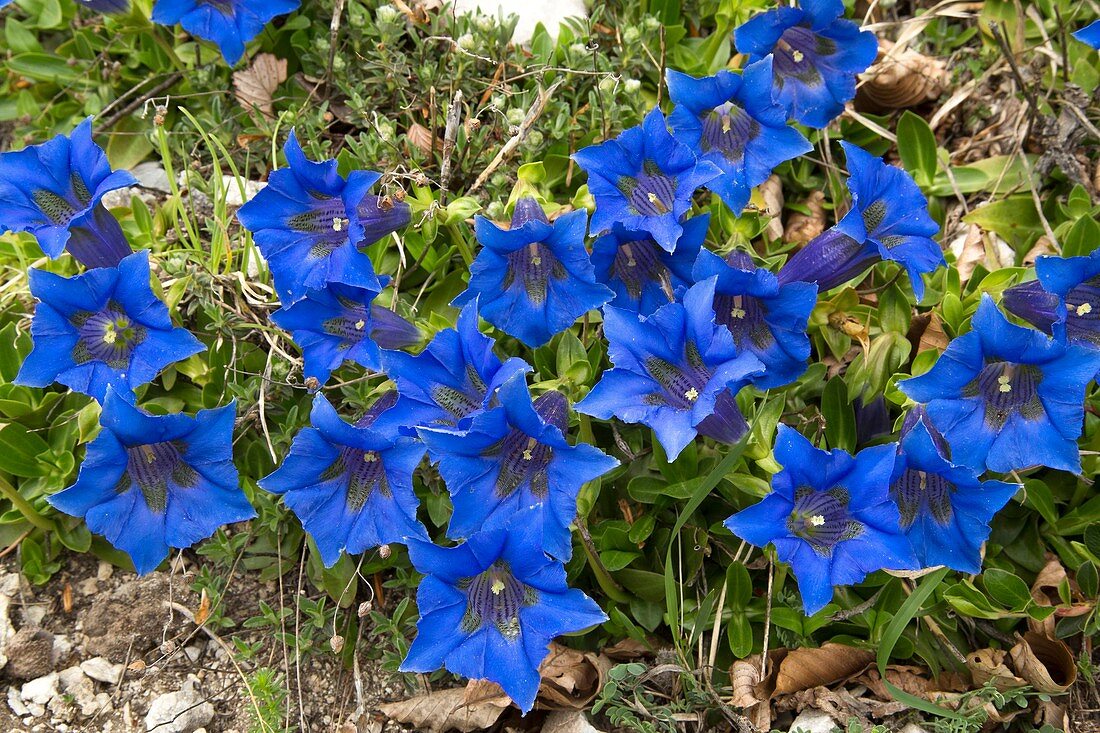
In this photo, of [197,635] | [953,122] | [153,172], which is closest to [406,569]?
[197,635]

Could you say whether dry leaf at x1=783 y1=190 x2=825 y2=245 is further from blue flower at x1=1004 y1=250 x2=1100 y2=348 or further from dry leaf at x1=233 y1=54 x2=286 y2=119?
dry leaf at x1=233 y1=54 x2=286 y2=119

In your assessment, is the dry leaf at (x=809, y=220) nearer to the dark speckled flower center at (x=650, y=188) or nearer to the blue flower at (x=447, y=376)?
the dark speckled flower center at (x=650, y=188)

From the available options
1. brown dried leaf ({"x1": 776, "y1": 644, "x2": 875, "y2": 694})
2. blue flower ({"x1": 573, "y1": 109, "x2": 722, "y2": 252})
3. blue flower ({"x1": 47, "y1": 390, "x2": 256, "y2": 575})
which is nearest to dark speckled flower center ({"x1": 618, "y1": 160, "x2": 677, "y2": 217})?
blue flower ({"x1": 573, "y1": 109, "x2": 722, "y2": 252})

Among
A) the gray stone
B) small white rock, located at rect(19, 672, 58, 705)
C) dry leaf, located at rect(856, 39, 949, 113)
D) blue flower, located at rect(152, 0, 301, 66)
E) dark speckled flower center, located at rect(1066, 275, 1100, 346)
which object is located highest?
blue flower, located at rect(152, 0, 301, 66)

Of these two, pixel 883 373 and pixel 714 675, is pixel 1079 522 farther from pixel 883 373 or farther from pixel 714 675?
pixel 714 675

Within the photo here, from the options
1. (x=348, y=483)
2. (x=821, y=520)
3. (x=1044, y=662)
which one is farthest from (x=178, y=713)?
(x=1044, y=662)

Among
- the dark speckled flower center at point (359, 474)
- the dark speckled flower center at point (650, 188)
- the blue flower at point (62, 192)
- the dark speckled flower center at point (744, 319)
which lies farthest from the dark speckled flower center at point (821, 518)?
the blue flower at point (62, 192)
